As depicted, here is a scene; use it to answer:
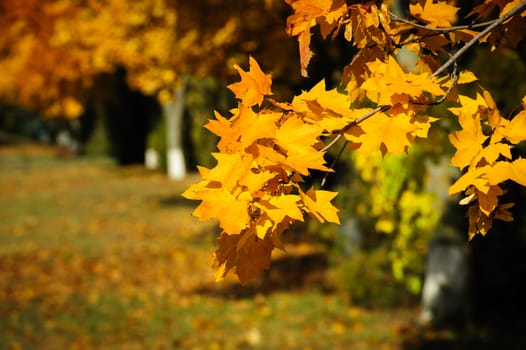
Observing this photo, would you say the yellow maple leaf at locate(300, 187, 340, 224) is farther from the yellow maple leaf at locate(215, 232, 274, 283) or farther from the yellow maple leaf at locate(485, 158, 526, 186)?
the yellow maple leaf at locate(485, 158, 526, 186)

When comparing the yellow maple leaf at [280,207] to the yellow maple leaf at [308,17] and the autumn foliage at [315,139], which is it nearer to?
the autumn foliage at [315,139]

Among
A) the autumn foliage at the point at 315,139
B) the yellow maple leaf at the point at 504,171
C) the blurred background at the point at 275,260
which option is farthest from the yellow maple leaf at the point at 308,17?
the blurred background at the point at 275,260

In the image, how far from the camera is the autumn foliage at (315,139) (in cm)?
157

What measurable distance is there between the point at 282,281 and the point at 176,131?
1524cm

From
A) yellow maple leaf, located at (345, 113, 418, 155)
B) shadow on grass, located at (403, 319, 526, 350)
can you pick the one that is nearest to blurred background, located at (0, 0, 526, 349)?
shadow on grass, located at (403, 319, 526, 350)

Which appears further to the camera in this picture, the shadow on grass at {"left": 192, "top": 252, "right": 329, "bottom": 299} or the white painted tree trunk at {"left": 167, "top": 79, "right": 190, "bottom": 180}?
the white painted tree trunk at {"left": 167, "top": 79, "right": 190, "bottom": 180}

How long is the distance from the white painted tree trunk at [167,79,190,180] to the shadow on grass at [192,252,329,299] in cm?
1270

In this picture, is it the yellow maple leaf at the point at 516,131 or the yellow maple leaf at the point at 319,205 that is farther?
the yellow maple leaf at the point at 516,131

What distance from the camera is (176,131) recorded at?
960 inches

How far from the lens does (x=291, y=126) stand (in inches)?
63.9

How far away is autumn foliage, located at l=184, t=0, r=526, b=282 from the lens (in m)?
1.57

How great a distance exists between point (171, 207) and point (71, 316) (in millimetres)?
10560

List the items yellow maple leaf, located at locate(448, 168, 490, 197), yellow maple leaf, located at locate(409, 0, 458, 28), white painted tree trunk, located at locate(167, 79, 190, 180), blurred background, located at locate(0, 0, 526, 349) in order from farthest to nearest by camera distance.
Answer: white painted tree trunk, located at locate(167, 79, 190, 180) < blurred background, located at locate(0, 0, 526, 349) < yellow maple leaf, located at locate(409, 0, 458, 28) < yellow maple leaf, located at locate(448, 168, 490, 197)

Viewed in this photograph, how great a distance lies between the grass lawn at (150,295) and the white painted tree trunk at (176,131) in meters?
6.65
